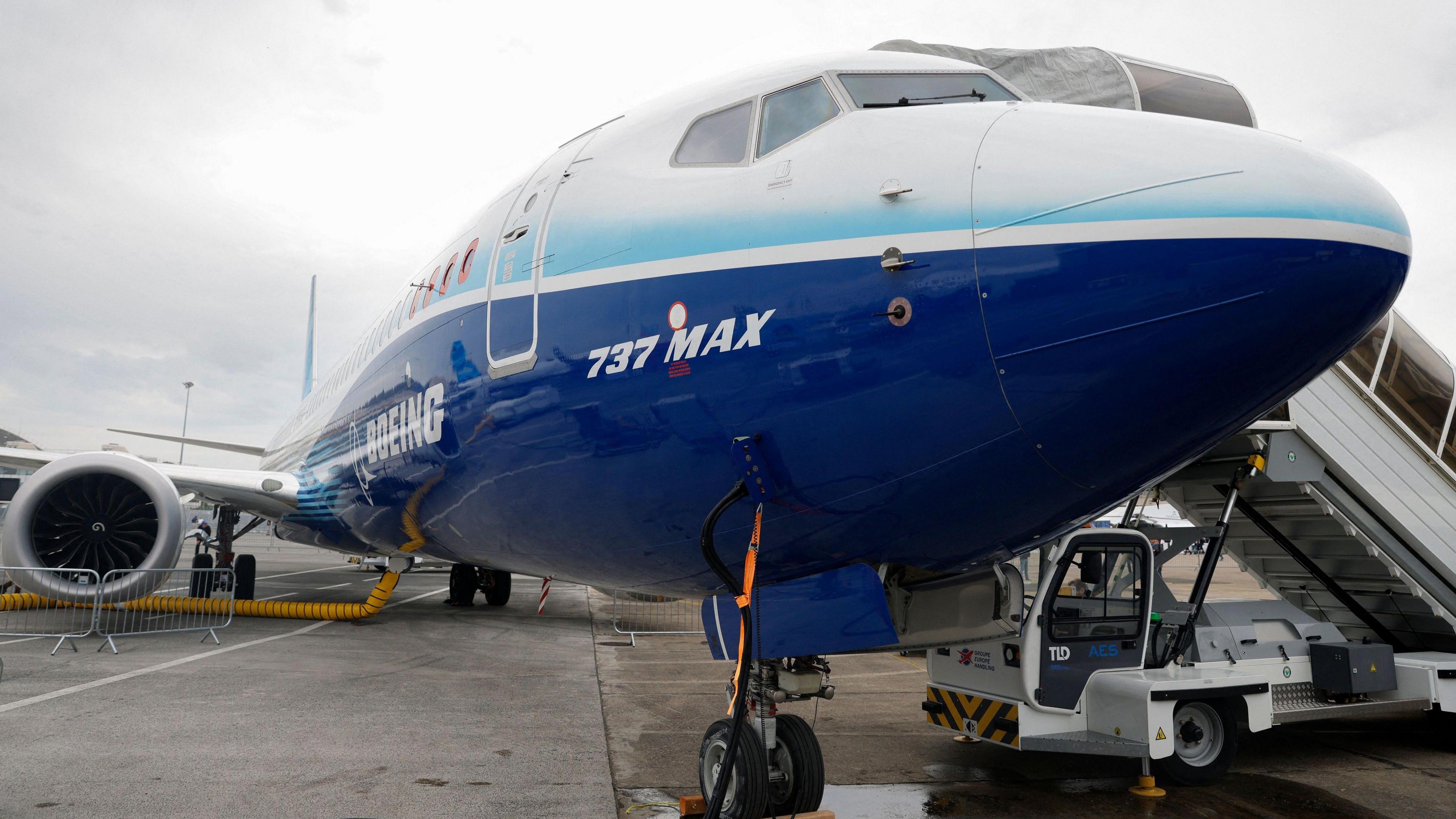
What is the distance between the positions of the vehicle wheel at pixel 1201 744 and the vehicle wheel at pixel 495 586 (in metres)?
13.1

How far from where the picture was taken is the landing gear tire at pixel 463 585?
16594 mm

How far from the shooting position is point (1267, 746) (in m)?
7.54

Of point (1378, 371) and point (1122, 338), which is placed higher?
point (1378, 371)

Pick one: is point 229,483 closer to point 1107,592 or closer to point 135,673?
point 135,673

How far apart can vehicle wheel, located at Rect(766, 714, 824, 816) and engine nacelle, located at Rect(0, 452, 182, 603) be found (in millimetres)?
9641

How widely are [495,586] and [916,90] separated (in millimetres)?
15276

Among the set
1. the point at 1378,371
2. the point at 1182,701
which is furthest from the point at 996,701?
the point at 1378,371

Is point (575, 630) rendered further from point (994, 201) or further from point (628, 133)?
point (994, 201)

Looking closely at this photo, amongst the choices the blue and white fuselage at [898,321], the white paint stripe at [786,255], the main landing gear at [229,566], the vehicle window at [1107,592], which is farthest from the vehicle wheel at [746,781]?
the main landing gear at [229,566]

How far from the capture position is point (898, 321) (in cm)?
296

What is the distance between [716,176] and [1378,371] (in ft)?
22.2

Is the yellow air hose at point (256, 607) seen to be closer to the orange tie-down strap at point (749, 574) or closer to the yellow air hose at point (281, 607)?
the yellow air hose at point (281, 607)

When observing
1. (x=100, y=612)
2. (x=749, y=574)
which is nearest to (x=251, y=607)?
(x=100, y=612)

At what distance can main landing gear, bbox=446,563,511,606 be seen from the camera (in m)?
16.6
